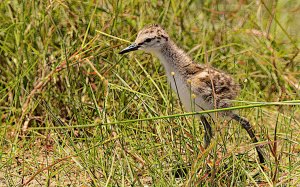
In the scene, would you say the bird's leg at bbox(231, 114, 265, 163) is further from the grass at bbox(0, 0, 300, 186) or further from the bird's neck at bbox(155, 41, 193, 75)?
the bird's neck at bbox(155, 41, 193, 75)

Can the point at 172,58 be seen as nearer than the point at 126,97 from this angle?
Yes

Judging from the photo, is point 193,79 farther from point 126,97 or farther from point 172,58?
point 126,97

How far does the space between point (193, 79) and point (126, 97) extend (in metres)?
0.57

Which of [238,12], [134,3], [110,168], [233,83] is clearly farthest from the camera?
[238,12]

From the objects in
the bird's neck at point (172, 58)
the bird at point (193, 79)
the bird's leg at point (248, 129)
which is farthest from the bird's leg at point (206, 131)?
the bird's neck at point (172, 58)

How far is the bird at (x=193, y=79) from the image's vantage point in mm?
4156

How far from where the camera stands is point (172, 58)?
4.28m

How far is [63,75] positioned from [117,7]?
53cm

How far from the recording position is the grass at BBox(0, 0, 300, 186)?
3.76m

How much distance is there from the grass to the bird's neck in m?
0.12

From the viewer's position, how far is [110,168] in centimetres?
377

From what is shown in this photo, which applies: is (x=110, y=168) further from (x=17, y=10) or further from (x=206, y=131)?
(x=17, y=10)

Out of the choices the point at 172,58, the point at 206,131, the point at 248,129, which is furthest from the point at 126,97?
the point at 248,129

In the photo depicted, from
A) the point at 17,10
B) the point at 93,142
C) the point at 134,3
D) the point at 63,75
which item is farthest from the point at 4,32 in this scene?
the point at 93,142
